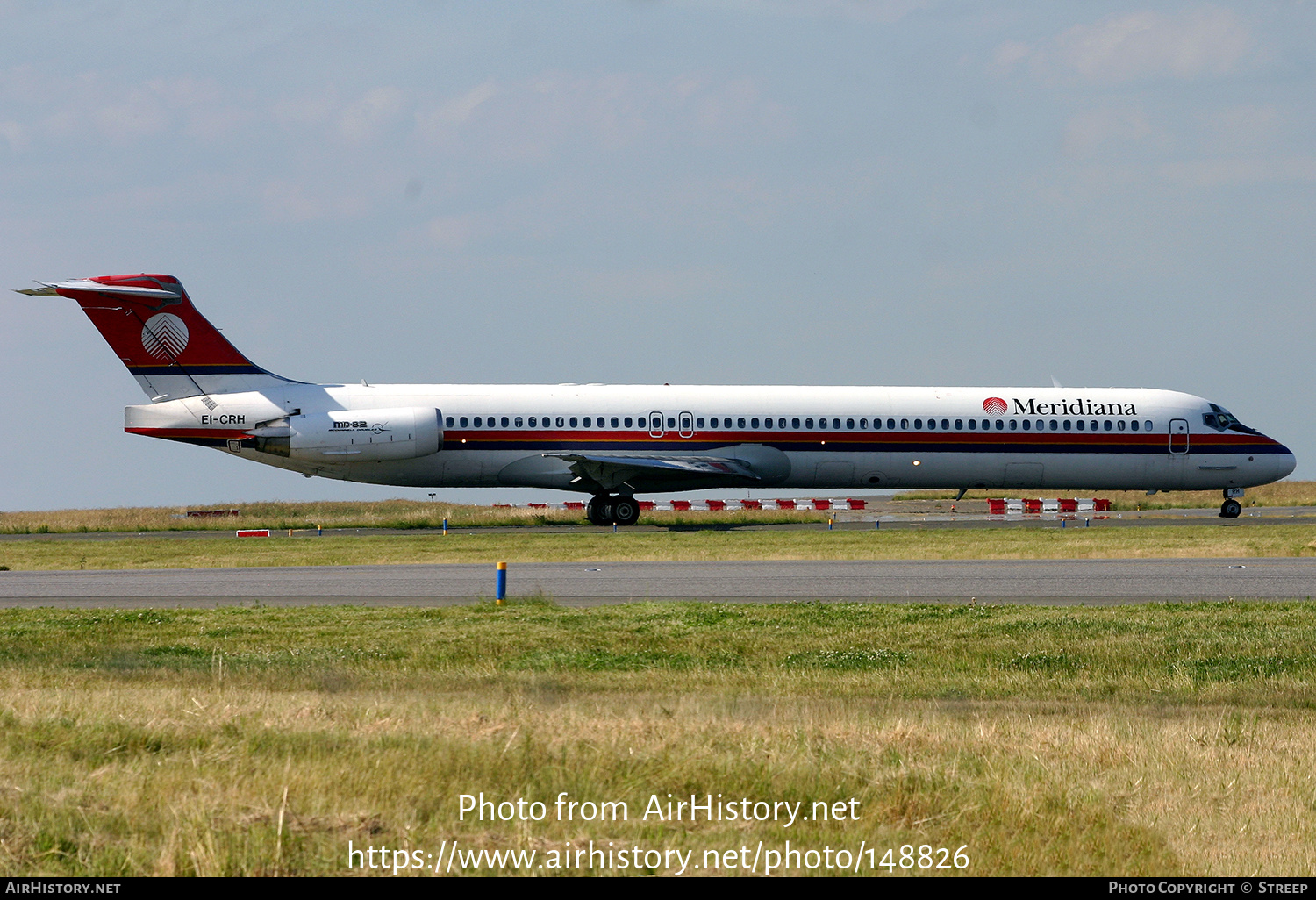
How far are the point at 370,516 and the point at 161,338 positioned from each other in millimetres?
12708

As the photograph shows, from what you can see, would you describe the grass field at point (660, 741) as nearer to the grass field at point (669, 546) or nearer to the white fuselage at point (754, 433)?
the grass field at point (669, 546)

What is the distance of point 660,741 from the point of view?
9.05m

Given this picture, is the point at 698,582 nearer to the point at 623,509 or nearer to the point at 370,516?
the point at 623,509

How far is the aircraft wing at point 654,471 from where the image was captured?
39.8 meters

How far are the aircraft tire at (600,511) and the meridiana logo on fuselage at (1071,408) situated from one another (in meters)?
13.5

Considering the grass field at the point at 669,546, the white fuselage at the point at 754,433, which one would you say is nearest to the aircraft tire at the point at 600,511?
the white fuselage at the point at 754,433

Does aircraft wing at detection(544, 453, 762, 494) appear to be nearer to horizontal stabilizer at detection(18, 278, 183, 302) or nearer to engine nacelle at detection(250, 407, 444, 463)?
engine nacelle at detection(250, 407, 444, 463)

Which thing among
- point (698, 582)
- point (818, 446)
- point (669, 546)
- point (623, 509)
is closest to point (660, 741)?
point (698, 582)

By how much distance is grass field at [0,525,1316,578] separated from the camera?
95.5 feet

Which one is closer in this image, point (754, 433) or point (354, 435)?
point (354, 435)

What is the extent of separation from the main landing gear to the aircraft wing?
0.34 metres

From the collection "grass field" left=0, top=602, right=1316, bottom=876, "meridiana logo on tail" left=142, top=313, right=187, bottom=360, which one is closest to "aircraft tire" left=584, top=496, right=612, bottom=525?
"meridiana logo on tail" left=142, top=313, right=187, bottom=360

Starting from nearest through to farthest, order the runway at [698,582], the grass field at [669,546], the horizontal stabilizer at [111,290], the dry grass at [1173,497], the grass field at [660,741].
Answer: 1. the grass field at [660,741]
2. the runway at [698,582]
3. the grass field at [669,546]
4. the horizontal stabilizer at [111,290]
5. the dry grass at [1173,497]

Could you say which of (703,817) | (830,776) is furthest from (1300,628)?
(703,817)
